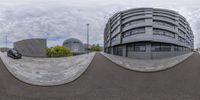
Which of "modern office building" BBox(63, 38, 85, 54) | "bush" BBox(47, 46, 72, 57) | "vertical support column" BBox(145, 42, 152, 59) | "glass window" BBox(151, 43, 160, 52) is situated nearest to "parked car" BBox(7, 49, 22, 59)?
"bush" BBox(47, 46, 72, 57)

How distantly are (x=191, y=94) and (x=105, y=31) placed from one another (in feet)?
40.3

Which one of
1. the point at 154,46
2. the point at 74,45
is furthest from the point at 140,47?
the point at 74,45

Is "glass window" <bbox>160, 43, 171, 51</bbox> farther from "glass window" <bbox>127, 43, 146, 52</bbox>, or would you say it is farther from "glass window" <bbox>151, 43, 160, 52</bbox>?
"glass window" <bbox>127, 43, 146, 52</bbox>

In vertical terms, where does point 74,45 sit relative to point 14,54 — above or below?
above

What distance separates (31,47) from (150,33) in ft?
46.6

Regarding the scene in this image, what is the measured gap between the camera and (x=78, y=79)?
32.9 feet

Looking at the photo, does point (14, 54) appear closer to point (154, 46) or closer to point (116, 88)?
point (116, 88)

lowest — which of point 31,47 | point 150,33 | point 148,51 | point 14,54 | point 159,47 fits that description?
point 14,54

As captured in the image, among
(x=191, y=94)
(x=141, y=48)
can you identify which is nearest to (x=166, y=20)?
(x=141, y=48)

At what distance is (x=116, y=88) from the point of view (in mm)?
8586

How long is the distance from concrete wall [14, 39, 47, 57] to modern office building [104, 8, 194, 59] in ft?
31.3

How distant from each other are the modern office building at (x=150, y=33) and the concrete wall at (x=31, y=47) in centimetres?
953

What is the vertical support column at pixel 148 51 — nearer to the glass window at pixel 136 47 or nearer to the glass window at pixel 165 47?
the glass window at pixel 136 47

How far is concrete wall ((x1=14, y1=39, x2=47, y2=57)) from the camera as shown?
1977cm
